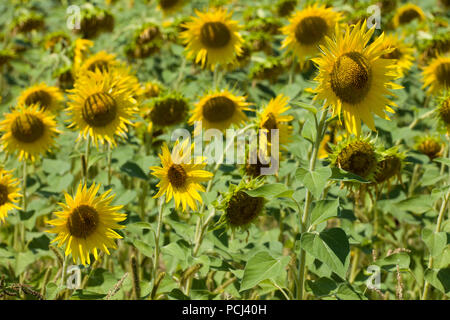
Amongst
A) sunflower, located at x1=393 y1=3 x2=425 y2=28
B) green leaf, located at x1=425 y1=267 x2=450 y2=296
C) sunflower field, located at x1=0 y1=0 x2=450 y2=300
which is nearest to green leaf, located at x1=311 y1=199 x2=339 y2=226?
sunflower field, located at x1=0 y1=0 x2=450 y2=300

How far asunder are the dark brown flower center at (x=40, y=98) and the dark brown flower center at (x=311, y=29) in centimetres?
129

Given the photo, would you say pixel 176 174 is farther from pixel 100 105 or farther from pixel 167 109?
pixel 167 109

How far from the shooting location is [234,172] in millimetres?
1942

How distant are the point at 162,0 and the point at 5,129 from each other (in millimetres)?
1906

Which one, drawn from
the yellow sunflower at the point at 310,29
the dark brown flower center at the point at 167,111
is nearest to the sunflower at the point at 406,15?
the yellow sunflower at the point at 310,29

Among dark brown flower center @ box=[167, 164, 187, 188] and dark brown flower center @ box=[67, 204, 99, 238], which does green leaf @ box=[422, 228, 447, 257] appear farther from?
dark brown flower center @ box=[67, 204, 99, 238]

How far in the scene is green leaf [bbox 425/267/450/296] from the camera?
167 cm

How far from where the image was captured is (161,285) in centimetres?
171

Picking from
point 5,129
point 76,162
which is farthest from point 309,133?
point 76,162

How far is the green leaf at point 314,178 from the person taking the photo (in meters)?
1.32

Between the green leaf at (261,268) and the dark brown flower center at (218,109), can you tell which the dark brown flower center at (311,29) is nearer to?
the dark brown flower center at (218,109)

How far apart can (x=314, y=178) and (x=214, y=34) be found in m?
1.30
